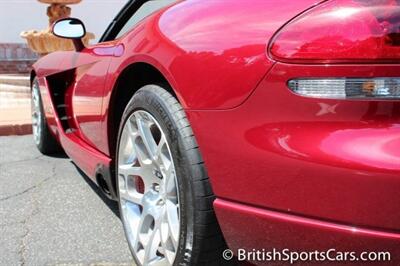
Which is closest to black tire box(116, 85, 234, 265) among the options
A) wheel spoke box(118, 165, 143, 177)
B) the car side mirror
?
wheel spoke box(118, 165, 143, 177)

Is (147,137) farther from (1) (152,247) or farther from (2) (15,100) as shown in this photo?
(2) (15,100)

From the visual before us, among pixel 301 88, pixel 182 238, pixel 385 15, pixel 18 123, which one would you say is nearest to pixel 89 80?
pixel 182 238

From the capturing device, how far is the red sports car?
1380 millimetres

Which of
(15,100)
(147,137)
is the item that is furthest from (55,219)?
(15,100)

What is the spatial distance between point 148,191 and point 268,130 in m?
0.78

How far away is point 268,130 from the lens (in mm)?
1518

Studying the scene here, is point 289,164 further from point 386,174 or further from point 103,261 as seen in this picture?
point 103,261

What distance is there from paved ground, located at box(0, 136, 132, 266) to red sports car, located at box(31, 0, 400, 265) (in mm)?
491

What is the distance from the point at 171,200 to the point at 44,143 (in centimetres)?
274

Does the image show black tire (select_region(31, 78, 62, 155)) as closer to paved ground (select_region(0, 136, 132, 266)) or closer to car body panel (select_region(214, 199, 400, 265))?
paved ground (select_region(0, 136, 132, 266))

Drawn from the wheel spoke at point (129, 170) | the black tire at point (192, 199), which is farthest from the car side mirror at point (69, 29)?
the black tire at point (192, 199)

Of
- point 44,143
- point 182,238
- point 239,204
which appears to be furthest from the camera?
point 44,143

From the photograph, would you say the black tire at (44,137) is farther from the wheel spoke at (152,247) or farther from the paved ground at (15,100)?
the wheel spoke at (152,247)

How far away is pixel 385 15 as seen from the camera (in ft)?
4.53
